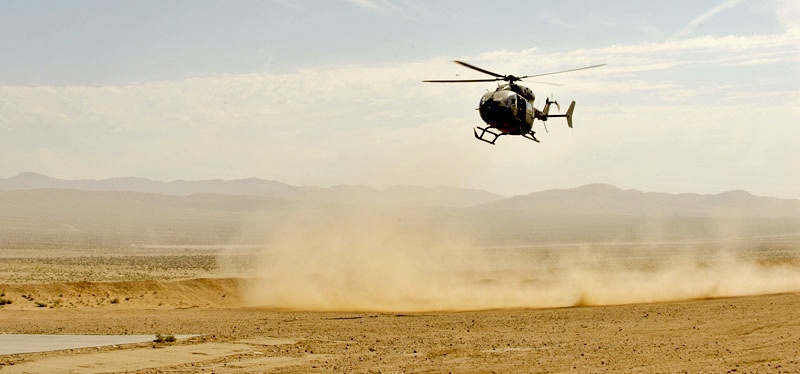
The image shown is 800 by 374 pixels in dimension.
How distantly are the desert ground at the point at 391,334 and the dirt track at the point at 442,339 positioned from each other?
32 mm

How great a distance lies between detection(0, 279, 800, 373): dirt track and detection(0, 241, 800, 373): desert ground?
1.3 inches

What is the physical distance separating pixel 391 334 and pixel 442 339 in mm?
1941

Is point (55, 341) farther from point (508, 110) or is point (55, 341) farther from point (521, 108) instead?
point (521, 108)

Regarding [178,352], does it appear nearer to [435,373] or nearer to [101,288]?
[435,373]

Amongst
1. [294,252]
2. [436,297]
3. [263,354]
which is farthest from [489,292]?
[263,354]

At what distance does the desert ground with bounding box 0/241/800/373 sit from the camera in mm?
17438

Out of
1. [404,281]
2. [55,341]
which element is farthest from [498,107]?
[55,341]

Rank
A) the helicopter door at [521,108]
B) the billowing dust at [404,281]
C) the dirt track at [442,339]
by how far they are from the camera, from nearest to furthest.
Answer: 1. the dirt track at [442,339]
2. the helicopter door at [521,108]
3. the billowing dust at [404,281]

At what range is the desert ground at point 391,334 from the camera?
17.4 m

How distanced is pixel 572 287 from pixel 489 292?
3.72 m

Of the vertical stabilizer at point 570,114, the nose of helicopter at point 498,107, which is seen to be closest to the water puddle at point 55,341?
the nose of helicopter at point 498,107

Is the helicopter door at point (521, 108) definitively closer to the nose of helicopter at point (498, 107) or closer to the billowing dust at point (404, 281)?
the nose of helicopter at point (498, 107)

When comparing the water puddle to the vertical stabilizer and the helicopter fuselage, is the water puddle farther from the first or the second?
the vertical stabilizer

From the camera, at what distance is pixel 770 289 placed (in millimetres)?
33500
